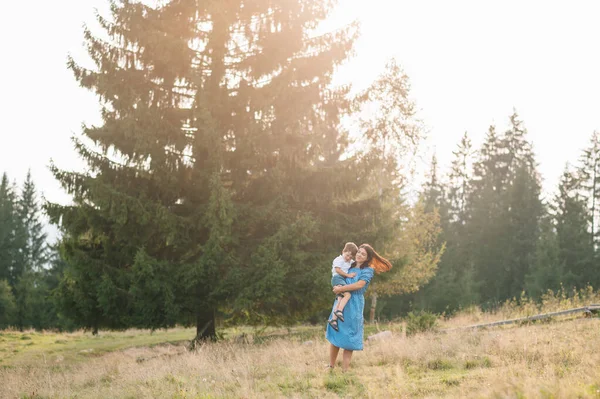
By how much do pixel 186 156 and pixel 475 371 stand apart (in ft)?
31.0

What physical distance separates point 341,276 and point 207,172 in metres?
6.61

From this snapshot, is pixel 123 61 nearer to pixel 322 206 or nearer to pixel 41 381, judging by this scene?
pixel 322 206

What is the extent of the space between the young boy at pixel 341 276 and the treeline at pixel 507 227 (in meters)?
30.5

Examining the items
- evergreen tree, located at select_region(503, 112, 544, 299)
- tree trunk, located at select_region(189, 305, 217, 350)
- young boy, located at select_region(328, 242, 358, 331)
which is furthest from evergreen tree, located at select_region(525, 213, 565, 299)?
young boy, located at select_region(328, 242, 358, 331)

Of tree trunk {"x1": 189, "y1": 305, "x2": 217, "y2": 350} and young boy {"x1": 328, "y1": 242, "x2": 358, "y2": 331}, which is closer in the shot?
young boy {"x1": 328, "y1": 242, "x2": 358, "y2": 331}

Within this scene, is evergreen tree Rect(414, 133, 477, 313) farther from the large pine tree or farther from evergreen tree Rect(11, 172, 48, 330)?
evergreen tree Rect(11, 172, 48, 330)

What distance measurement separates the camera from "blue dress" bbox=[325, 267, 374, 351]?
8250mm

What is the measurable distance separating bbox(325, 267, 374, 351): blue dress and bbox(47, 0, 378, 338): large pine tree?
4.61 metres

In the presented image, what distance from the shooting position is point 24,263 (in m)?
52.7

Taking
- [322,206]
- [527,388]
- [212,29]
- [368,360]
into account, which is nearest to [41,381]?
[368,360]

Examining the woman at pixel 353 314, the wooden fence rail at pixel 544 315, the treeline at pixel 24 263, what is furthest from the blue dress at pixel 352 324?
the treeline at pixel 24 263

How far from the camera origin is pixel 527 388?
189 inches

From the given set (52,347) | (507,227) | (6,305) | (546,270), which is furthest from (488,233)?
(6,305)

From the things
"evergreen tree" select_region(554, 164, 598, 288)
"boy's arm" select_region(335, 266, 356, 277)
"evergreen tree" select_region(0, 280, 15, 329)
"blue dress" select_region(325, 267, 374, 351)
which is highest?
"evergreen tree" select_region(554, 164, 598, 288)
